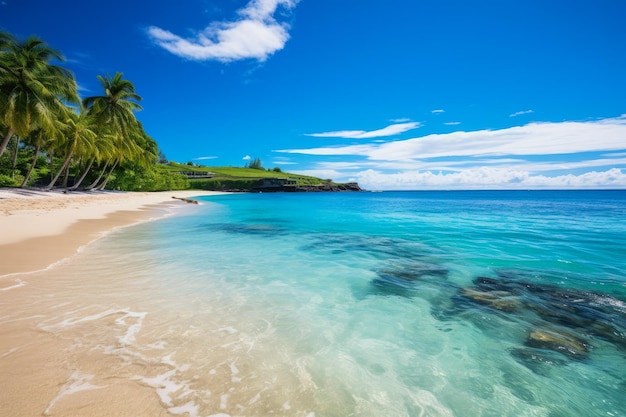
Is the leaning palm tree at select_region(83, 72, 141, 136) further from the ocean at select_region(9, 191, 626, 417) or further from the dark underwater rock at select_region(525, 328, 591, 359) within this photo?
the dark underwater rock at select_region(525, 328, 591, 359)

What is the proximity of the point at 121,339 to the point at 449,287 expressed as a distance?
727cm

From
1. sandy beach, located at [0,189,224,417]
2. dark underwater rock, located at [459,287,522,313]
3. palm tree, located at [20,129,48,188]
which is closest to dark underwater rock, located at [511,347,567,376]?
dark underwater rock, located at [459,287,522,313]

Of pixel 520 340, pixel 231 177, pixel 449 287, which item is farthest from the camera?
pixel 231 177

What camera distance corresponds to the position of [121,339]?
14.8 ft

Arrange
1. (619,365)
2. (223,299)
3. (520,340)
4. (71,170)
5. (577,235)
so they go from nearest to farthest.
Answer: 1. (619,365)
2. (520,340)
3. (223,299)
4. (577,235)
5. (71,170)

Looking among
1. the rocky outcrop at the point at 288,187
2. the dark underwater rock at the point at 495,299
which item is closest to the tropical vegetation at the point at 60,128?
the dark underwater rock at the point at 495,299

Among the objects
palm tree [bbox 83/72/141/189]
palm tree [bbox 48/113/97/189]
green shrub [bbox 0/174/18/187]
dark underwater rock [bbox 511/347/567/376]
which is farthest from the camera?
palm tree [bbox 83/72/141/189]

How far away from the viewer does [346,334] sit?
5.23 meters

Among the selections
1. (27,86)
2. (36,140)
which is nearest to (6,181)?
(36,140)

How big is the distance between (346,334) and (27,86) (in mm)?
34277

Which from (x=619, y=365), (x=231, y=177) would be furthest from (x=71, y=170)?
(x=619, y=365)

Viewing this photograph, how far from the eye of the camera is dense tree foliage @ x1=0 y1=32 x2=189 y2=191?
24.8 m

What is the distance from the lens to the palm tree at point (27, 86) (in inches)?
947

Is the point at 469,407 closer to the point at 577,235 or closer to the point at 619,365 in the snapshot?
the point at 619,365
